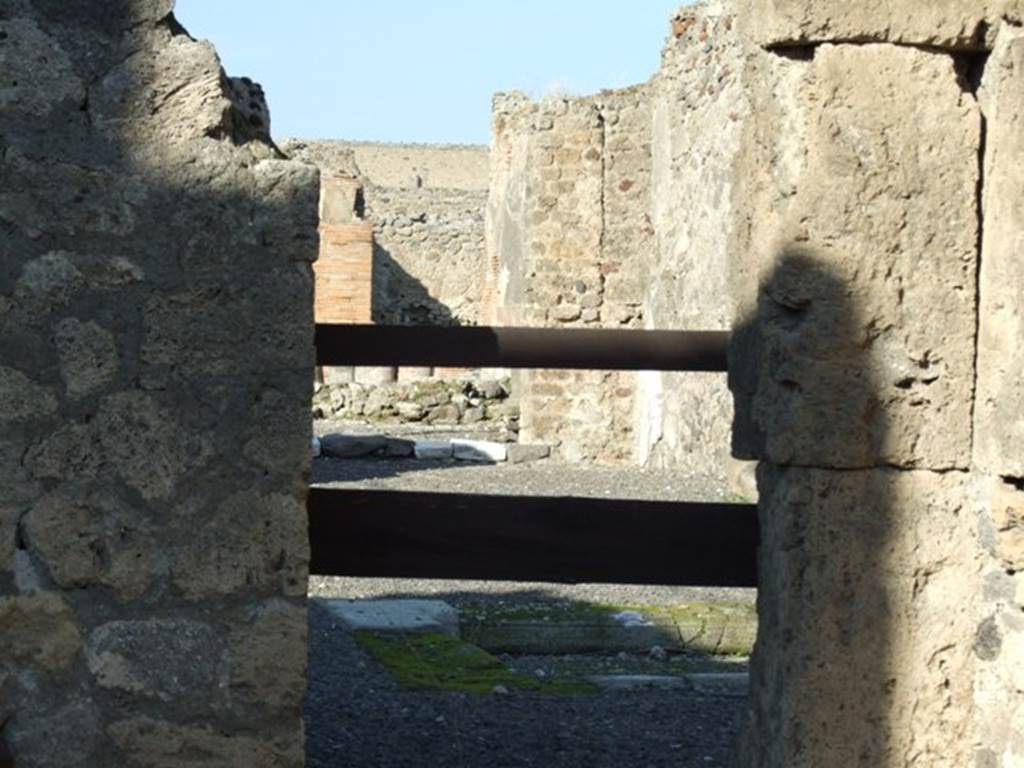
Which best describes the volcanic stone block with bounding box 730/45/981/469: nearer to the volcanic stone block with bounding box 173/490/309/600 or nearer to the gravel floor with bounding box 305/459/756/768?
the volcanic stone block with bounding box 173/490/309/600

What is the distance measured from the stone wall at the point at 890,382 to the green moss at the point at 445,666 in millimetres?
2779

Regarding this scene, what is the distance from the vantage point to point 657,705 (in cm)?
603

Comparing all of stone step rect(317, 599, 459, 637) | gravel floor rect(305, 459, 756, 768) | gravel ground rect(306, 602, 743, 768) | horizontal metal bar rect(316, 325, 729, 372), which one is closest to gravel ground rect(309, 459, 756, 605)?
stone step rect(317, 599, 459, 637)

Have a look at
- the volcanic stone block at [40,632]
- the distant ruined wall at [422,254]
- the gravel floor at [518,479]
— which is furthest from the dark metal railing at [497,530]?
the distant ruined wall at [422,254]

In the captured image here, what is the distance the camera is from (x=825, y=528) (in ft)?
11.0

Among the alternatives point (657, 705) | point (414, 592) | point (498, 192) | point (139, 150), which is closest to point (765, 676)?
point (139, 150)

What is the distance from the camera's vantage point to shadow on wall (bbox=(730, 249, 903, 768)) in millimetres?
A: 3352

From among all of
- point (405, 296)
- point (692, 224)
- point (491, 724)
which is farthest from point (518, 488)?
point (405, 296)

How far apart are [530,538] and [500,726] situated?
2063 mm

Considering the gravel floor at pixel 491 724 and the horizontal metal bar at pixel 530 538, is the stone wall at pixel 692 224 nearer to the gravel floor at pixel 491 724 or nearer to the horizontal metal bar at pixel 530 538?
the gravel floor at pixel 491 724

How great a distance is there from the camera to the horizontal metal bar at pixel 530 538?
12.1 ft

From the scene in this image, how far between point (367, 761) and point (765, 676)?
1859 mm

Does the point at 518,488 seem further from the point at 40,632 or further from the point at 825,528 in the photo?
the point at 40,632

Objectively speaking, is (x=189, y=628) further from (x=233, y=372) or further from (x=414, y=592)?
(x=414, y=592)
